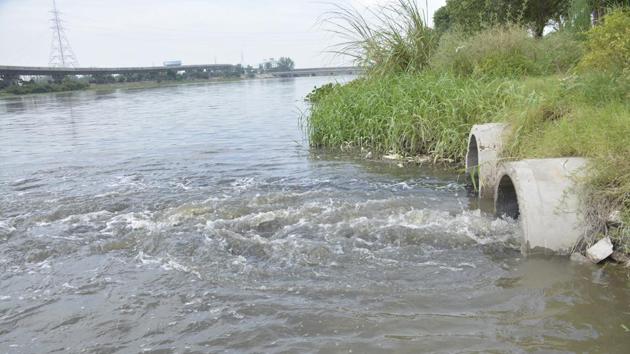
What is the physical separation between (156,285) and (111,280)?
0.50 metres

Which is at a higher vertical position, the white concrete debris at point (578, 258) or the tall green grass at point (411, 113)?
the tall green grass at point (411, 113)

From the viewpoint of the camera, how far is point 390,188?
25.8 feet

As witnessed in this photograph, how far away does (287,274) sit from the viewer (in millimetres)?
4777

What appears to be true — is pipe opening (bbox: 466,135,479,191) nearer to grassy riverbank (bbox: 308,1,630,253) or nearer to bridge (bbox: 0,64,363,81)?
grassy riverbank (bbox: 308,1,630,253)

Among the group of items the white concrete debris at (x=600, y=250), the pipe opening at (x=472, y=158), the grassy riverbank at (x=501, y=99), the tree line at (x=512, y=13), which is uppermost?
the tree line at (x=512, y=13)

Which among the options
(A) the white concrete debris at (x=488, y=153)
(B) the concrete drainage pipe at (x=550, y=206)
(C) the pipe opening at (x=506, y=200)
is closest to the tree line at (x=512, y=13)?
(A) the white concrete debris at (x=488, y=153)

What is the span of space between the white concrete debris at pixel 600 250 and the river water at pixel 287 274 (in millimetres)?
115

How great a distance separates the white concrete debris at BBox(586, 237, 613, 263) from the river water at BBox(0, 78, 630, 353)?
0.38 ft

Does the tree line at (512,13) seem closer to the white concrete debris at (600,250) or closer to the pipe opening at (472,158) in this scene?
the pipe opening at (472,158)

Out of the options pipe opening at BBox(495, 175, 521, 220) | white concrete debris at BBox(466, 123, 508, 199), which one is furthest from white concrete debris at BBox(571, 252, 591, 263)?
white concrete debris at BBox(466, 123, 508, 199)

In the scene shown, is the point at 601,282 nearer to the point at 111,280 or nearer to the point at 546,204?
the point at 546,204

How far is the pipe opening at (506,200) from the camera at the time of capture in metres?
6.24

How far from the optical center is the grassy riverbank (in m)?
5.21

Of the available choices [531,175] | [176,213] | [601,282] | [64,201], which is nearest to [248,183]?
[176,213]
